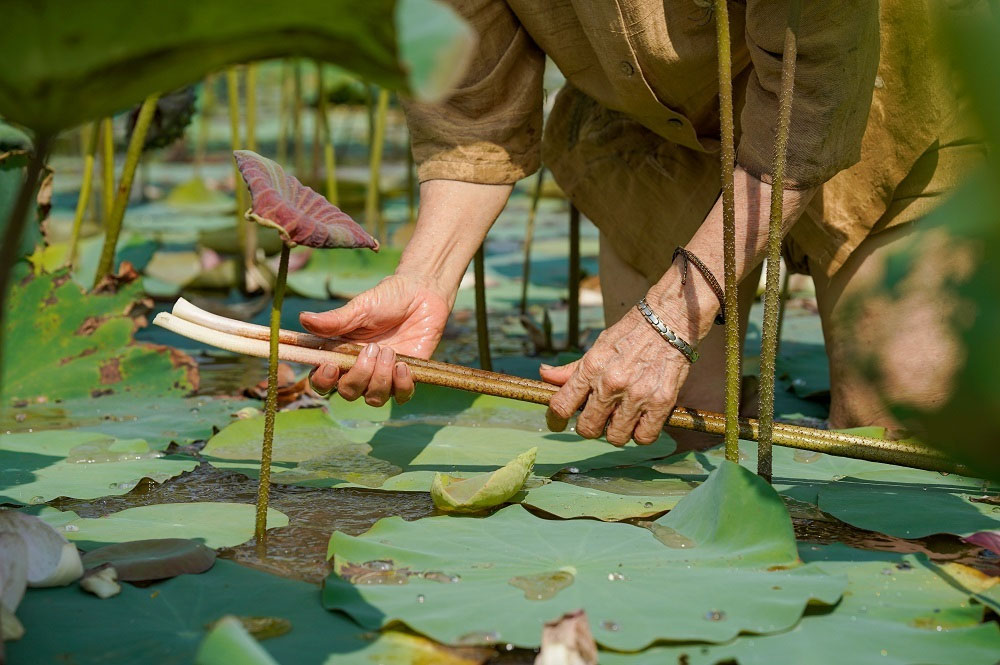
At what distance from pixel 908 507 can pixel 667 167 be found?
93 cm

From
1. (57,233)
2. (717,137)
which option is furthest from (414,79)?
(57,233)

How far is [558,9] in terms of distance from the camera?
5.90ft

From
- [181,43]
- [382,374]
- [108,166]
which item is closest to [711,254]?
[382,374]

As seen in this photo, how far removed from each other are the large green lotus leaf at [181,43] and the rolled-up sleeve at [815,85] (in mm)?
868

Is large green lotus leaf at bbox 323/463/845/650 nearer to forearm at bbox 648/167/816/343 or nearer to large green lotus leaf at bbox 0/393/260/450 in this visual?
forearm at bbox 648/167/816/343

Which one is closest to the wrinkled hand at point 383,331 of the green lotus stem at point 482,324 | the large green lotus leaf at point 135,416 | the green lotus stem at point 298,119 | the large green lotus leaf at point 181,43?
the large green lotus leaf at point 135,416

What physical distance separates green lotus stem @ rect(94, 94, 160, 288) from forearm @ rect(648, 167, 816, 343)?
124cm

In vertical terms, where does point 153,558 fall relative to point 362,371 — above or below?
below

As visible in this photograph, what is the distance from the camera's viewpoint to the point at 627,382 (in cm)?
148

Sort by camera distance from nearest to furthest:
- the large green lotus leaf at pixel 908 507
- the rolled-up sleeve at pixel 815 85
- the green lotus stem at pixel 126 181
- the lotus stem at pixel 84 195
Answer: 1. the large green lotus leaf at pixel 908 507
2. the rolled-up sleeve at pixel 815 85
3. the green lotus stem at pixel 126 181
4. the lotus stem at pixel 84 195

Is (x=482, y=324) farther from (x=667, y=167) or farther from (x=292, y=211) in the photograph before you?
(x=292, y=211)

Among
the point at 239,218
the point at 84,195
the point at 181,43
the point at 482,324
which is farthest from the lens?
the point at 239,218

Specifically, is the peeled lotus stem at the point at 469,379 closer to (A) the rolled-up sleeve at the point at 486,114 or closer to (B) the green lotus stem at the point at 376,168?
(A) the rolled-up sleeve at the point at 486,114

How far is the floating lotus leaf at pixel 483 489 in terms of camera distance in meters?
1.35
